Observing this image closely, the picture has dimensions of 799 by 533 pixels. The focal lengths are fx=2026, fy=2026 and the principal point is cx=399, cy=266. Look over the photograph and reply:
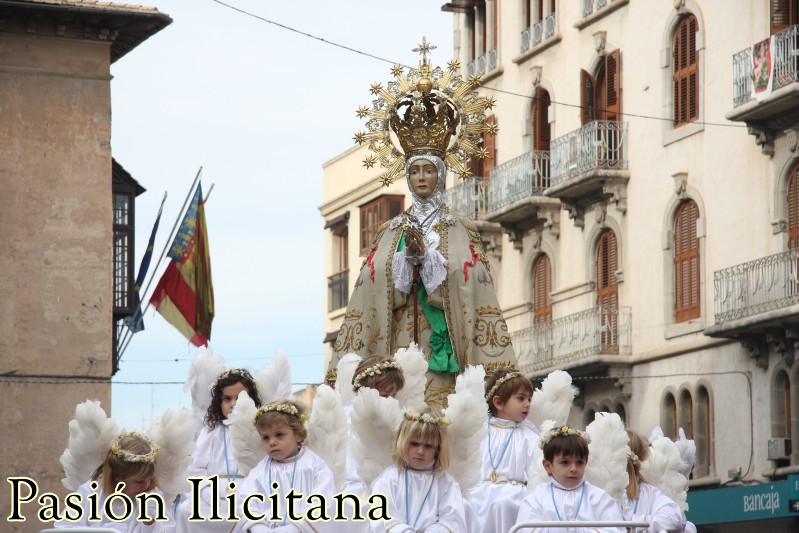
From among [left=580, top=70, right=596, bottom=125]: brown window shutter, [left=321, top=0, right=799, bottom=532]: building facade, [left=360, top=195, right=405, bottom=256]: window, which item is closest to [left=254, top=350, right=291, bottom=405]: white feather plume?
[left=321, top=0, right=799, bottom=532]: building facade

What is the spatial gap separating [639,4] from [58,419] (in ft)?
47.3

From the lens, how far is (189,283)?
119ft

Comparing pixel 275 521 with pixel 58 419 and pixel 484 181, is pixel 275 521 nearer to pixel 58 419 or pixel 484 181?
pixel 58 419

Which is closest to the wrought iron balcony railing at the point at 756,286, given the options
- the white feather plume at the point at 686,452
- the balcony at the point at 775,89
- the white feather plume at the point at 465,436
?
the balcony at the point at 775,89

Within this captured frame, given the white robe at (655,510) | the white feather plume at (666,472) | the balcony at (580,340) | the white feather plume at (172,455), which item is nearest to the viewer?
the white feather plume at (172,455)

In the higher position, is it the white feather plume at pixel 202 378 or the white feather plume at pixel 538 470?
the white feather plume at pixel 202 378

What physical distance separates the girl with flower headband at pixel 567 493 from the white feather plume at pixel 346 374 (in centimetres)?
334

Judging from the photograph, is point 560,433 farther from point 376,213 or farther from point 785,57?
point 376,213

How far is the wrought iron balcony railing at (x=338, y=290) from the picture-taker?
56625 mm

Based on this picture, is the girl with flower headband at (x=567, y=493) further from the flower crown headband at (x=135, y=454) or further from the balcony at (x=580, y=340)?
the balcony at (x=580, y=340)

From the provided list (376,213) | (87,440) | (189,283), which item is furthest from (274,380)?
(376,213)

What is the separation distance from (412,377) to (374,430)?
2254 millimetres

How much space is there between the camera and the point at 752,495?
34.5 meters

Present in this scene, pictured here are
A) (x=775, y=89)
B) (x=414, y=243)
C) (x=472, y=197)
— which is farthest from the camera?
(x=472, y=197)
